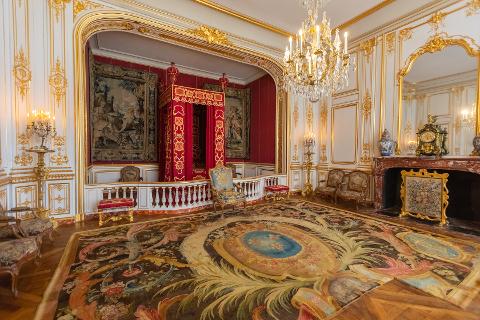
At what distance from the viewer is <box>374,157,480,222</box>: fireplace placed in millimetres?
4188

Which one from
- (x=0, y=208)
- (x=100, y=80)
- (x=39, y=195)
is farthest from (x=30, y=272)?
(x=100, y=80)

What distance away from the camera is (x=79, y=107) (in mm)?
4512

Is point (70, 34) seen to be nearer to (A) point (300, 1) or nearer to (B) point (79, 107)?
(B) point (79, 107)

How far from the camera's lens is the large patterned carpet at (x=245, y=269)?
6.61 ft

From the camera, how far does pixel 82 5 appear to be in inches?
177

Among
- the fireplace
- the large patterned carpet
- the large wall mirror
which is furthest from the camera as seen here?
the large wall mirror

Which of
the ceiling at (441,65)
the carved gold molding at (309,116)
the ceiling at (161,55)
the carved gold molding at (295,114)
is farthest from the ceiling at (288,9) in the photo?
the carved gold molding at (309,116)

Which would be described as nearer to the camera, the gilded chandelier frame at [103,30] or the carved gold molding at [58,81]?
the carved gold molding at [58,81]

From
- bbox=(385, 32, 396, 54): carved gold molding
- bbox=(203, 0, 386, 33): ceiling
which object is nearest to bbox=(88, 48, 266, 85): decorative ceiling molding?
bbox=(203, 0, 386, 33): ceiling

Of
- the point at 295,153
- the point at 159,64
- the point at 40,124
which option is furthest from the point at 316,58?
the point at 159,64

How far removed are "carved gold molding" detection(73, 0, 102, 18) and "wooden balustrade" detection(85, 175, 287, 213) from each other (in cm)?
341

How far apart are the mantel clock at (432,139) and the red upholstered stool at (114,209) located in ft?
19.9

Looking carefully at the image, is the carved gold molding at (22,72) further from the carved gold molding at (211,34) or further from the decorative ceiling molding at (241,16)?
the decorative ceiling molding at (241,16)

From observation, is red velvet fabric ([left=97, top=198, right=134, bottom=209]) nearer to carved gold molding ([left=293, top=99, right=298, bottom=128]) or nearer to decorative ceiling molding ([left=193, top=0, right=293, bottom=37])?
decorative ceiling molding ([left=193, top=0, right=293, bottom=37])
